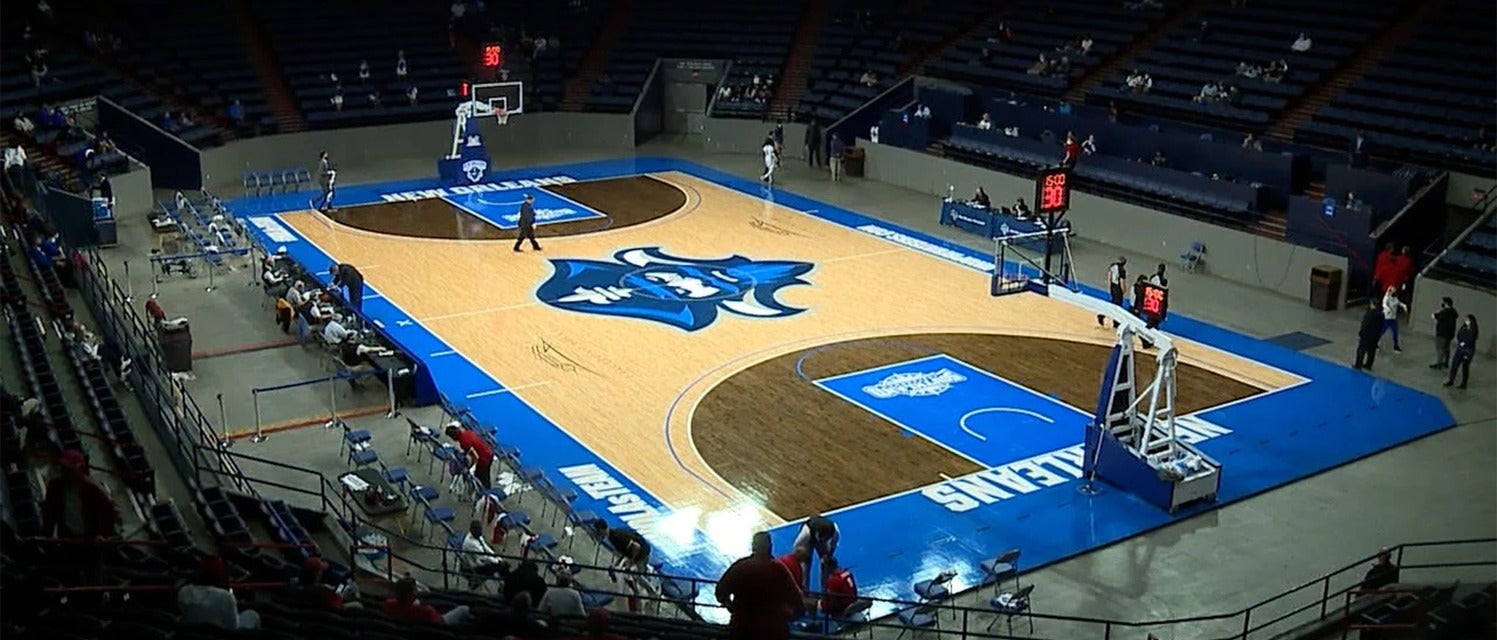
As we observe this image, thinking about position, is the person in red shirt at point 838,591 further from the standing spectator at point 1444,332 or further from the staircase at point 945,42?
the staircase at point 945,42

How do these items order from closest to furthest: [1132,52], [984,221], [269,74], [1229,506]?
[1229,506] → [984,221] → [1132,52] → [269,74]

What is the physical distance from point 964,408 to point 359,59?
30530 mm

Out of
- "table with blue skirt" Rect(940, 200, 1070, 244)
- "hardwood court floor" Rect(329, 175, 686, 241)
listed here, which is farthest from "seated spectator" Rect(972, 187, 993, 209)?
"hardwood court floor" Rect(329, 175, 686, 241)

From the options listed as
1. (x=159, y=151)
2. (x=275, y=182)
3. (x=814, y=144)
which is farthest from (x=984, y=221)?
(x=159, y=151)

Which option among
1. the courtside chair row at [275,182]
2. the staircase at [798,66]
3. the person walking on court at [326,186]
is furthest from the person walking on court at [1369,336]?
the courtside chair row at [275,182]

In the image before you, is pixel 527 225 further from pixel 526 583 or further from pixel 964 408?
pixel 526 583

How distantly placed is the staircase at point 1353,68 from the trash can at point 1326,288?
626cm

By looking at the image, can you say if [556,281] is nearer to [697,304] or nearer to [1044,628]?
[697,304]

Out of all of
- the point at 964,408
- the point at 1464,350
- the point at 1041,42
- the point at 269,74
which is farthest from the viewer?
the point at 269,74

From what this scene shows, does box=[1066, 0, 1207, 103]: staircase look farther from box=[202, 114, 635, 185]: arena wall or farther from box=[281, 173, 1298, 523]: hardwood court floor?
box=[202, 114, 635, 185]: arena wall

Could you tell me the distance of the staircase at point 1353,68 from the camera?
115 ft

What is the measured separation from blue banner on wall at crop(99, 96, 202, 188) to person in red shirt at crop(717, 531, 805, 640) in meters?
33.2

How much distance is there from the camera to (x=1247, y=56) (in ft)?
124

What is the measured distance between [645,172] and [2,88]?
56.6ft
